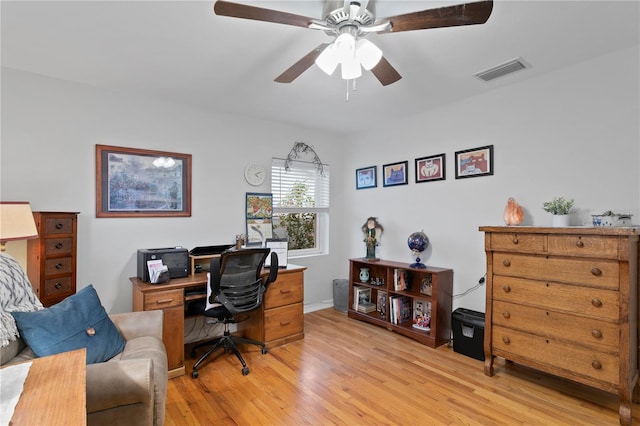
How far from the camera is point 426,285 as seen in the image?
348 cm

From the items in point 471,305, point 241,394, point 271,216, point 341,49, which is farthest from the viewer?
point 271,216

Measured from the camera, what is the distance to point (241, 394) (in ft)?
7.59

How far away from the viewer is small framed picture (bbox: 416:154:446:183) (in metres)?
3.46

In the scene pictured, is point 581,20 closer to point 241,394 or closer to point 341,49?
point 341,49

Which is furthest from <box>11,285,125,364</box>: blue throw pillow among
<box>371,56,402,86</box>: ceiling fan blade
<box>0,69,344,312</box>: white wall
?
<box>371,56,402,86</box>: ceiling fan blade

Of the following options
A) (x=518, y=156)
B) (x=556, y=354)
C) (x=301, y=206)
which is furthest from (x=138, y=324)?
(x=518, y=156)

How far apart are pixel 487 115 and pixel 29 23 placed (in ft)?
11.6

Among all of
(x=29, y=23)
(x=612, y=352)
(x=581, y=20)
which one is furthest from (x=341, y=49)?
(x=612, y=352)

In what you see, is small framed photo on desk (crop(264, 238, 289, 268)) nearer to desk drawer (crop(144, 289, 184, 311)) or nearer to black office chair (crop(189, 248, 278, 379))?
black office chair (crop(189, 248, 278, 379))

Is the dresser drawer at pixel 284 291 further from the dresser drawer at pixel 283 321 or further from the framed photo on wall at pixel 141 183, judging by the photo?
the framed photo on wall at pixel 141 183

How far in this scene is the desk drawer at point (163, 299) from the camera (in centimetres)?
250

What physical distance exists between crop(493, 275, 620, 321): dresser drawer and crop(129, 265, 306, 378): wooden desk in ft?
6.05

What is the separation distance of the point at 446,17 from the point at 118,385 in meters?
2.19

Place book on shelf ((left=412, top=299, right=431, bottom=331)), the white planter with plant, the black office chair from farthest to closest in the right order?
1. book on shelf ((left=412, top=299, right=431, bottom=331))
2. the black office chair
3. the white planter with plant
